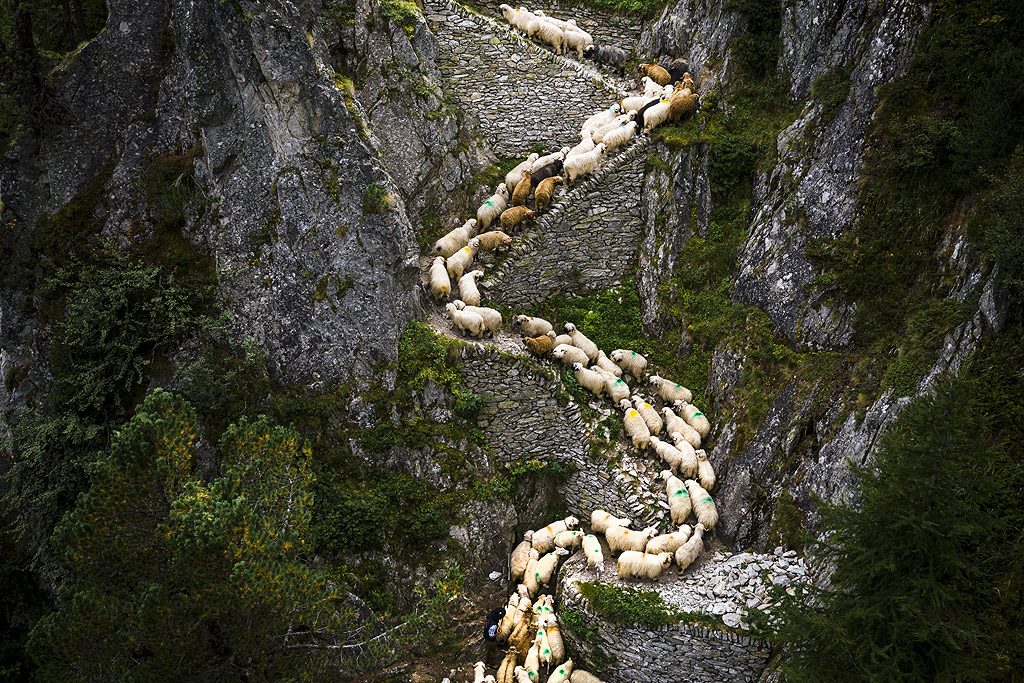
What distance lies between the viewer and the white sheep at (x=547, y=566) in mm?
13875

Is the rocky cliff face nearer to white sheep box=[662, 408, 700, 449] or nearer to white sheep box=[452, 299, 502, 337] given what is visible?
white sheep box=[452, 299, 502, 337]

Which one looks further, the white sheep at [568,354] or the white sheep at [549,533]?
the white sheep at [568,354]

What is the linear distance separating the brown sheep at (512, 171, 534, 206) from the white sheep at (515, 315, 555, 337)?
3679 mm

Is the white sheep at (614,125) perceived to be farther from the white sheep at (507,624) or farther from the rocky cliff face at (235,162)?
the white sheep at (507,624)

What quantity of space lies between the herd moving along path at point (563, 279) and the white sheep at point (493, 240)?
0.03 metres

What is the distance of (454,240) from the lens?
1706cm

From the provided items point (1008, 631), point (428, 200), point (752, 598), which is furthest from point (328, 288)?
point (1008, 631)

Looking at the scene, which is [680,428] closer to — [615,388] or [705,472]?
[705,472]

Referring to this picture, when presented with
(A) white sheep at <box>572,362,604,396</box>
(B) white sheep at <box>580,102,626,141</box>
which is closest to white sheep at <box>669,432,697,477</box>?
(A) white sheep at <box>572,362,604,396</box>

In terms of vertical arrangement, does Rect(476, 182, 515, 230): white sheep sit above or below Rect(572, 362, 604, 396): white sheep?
above

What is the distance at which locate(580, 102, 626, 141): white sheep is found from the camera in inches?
730

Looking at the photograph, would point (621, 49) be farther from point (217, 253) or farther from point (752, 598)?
point (752, 598)

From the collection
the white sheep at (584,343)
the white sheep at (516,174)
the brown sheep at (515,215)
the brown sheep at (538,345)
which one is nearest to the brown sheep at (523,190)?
the white sheep at (516,174)

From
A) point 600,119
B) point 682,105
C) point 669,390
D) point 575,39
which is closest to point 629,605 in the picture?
point 669,390
